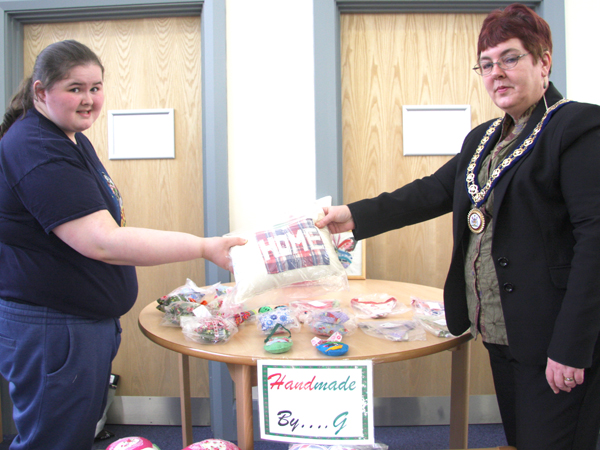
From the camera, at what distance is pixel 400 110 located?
2.21m

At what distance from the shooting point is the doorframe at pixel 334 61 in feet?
6.70

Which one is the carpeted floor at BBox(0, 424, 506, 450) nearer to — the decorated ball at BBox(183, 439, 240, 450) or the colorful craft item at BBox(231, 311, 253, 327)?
the colorful craft item at BBox(231, 311, 253, 327)

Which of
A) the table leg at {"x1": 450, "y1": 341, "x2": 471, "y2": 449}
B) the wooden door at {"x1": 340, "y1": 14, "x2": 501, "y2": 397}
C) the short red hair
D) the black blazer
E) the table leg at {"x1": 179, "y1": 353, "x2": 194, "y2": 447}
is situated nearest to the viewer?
the black blazer

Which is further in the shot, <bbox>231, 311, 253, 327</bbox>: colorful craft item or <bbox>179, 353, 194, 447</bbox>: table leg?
<bbox>179, 353, 194, 447</bbox>: table leg

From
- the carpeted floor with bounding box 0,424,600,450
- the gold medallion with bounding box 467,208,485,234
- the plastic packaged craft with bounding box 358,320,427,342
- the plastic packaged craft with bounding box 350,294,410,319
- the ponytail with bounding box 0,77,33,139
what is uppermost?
the ponytail with bounding box 0,77,33,139

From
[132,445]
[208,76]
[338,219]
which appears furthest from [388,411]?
[208,76]

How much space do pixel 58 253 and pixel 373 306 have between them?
943mm

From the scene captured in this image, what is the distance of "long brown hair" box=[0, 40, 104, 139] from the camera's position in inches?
38.4

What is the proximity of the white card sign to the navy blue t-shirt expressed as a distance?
506 millimetres

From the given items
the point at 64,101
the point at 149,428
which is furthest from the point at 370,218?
the point at 149,428

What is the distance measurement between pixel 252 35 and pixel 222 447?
189 centimetres

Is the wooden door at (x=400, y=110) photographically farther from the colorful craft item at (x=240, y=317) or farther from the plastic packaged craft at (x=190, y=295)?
the colorful craft item at (x=240, y=317)

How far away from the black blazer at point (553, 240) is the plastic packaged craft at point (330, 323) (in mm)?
408

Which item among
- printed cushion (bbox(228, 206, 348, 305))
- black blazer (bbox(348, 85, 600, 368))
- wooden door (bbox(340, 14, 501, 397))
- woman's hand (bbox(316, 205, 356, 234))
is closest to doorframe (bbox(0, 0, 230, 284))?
wooden door (bbox(340, 14, 501, 397))
